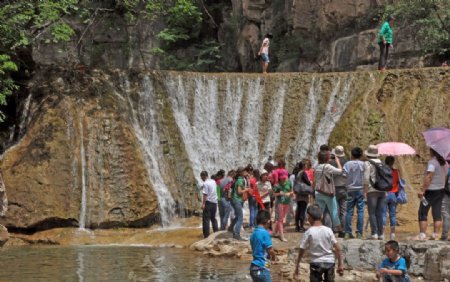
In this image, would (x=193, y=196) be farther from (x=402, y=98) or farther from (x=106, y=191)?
(x=402, y=98)

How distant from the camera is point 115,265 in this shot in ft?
42.8

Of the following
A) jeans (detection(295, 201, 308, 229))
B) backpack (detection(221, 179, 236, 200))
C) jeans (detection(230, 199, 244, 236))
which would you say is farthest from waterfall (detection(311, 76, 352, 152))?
jeans (detection(230, 199, 244, 236))

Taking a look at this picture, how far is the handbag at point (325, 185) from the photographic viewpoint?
12.3m

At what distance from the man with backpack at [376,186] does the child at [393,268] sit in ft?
12.4

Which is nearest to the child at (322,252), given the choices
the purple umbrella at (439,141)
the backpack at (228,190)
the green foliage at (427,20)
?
the purple umbrella at (439,141)

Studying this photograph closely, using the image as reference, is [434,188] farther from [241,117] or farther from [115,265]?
[241,117]

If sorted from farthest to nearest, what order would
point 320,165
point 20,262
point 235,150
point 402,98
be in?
point 235,150 → point 402,98 → point 20,262 → point 320,165

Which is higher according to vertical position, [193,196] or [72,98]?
[72,98]

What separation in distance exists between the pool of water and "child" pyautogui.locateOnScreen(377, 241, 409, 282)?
12.1 ft

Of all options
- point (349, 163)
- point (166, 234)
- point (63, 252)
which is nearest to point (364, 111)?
point (166, 234)

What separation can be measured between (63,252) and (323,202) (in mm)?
6276

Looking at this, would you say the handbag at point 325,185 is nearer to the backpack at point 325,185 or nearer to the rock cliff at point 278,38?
the backpack at point 325,185

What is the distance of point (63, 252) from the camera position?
15.5 metres

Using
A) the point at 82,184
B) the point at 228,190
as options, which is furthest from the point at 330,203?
the point at 82,184
